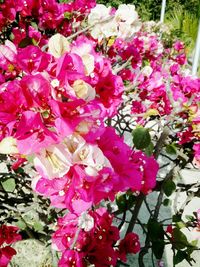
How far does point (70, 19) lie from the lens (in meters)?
1.84

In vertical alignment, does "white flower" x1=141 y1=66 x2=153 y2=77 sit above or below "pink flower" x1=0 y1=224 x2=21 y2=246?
above

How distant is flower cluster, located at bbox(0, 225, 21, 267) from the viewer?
3.85 feet

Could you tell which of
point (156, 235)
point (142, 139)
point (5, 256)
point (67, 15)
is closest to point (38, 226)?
point (5, 256)

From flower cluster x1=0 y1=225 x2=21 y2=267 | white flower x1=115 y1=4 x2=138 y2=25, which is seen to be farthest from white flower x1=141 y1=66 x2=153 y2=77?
A: flower cluster x1=0 y1=225 x2=21 y2=267

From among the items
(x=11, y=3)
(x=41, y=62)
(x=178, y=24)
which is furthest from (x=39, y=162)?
(x=178, y=24)

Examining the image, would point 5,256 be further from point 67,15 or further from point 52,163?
point 67,15

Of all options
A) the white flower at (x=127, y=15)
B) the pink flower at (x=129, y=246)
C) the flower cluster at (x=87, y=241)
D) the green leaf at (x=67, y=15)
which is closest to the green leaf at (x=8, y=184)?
the flower cluster at (x=87, y=241)

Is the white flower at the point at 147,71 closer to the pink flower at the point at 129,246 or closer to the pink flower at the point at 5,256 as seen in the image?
the pink flower at the point at 129,246

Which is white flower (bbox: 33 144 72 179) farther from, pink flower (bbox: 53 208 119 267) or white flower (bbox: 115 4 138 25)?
white flower (bbox: 115 4 138 25)

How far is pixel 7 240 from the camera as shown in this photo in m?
1.25

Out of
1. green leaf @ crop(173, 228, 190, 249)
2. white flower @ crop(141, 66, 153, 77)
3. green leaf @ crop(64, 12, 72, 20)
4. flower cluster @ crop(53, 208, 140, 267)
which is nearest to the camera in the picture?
flower cluster @ crop(53, 208, 140, 267)

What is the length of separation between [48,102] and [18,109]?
0.17ft

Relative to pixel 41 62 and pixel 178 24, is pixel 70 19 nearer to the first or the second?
pixel 41 62

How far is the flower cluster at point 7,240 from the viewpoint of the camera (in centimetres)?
117
